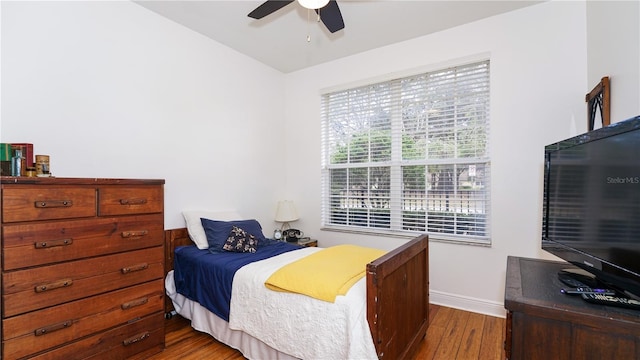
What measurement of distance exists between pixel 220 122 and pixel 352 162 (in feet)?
5.35

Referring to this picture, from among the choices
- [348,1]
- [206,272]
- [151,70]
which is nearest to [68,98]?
[151,70]

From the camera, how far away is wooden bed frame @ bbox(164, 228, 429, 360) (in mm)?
1555

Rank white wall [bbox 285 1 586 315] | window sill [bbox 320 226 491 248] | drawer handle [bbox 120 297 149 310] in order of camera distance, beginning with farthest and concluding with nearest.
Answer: window sill [bbox 320 226 491 248] → white wall [bbox 285 1 586 315] → drawer handle [bbox 120 297 149 310]

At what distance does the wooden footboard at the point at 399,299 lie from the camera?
1.55 m

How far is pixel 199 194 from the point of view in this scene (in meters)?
3.03

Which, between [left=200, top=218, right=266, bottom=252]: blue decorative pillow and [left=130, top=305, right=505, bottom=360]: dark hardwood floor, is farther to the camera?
[left=200, top=218, right=266, bottom=252]: blue decorative pillow

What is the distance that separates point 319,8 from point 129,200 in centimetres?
191

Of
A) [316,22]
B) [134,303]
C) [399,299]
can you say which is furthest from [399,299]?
[316,22]

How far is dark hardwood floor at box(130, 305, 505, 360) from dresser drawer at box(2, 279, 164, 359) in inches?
14.1

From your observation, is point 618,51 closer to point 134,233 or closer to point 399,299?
point 399,299

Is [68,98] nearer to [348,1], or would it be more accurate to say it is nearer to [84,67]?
[84,67]

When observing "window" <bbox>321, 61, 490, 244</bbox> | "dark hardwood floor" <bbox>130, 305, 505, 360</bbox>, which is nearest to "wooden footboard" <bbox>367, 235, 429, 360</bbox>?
"dark hardwood floor" <bbox>130, 305, 505, 360</bbox>

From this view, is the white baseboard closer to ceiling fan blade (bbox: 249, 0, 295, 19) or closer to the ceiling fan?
the ceiling fan

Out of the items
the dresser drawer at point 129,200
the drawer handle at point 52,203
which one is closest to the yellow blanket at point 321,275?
the dresser drawer at point 129,200
